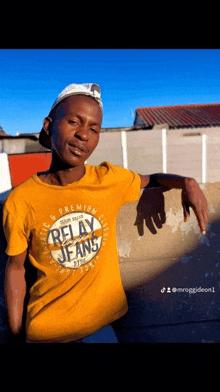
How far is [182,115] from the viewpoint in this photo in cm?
1140

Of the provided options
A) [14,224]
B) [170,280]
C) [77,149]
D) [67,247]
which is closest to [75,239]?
[67,247]

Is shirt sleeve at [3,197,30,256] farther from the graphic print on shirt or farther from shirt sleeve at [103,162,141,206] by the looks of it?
shirt sleeve at [103,162,141,206]

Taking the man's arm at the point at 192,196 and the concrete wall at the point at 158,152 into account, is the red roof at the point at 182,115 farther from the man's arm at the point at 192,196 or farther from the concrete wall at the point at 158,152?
the man's arm at the point at 192,196

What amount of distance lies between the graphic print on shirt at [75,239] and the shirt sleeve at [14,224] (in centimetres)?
12

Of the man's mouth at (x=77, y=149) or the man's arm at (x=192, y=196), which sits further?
the man's arm at (x=192, y=196)

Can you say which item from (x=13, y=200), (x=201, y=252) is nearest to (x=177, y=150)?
(x=201, y=252)

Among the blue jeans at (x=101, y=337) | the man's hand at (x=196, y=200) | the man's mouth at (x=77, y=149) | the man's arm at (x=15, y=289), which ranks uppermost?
the man's mouth at (x=77, y=149)

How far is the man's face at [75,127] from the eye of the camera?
0.96 meters

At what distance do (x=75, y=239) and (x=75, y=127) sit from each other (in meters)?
0.49

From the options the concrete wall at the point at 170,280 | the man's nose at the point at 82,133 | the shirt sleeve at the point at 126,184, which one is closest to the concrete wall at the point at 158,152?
the concrete wall at the point at 170,280

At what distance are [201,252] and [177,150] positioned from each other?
24.1ft

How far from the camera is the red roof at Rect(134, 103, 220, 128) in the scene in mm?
9750

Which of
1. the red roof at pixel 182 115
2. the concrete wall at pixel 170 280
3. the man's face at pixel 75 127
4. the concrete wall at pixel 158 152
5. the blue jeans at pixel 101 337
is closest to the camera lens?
the man's face at pixel 75 127

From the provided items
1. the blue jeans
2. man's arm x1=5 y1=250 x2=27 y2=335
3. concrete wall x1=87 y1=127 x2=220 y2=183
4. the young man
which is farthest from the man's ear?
concrete wall x1=87 y1=127 x2=220 y2=183
